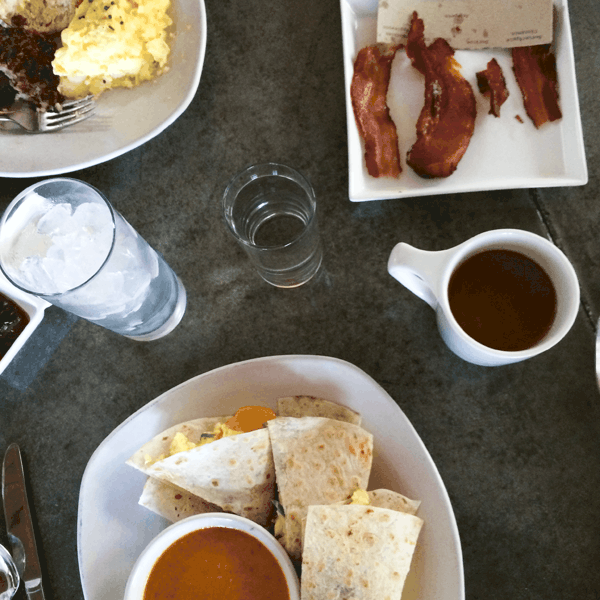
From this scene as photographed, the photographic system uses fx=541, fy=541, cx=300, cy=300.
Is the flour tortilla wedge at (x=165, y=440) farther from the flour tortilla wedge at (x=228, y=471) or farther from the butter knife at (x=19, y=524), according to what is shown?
the butter knife at (x=19, y=524)

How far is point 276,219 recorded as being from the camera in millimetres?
1250

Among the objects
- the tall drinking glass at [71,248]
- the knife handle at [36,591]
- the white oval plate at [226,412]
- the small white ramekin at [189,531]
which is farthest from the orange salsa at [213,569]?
the tall drinking glass at [71,248]

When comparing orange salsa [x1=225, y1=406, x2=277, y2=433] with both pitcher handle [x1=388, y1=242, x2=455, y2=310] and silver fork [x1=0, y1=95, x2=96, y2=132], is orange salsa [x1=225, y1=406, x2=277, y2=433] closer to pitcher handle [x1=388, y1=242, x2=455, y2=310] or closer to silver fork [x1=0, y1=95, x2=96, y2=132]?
pitcher handle [x1=388, y1=242, x2=455, y2=310]

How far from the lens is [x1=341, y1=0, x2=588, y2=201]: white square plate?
112 cm

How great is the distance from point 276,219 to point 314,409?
0.45 metres

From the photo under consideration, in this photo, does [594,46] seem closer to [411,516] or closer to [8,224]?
[411,516]

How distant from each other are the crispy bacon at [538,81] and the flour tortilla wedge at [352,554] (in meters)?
0.87

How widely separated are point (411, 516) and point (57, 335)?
0.89 meters

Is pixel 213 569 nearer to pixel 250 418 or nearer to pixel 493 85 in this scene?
pixel 250 418

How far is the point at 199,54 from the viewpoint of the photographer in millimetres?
1174

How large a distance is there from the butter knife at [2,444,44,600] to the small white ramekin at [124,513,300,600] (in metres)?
0.35

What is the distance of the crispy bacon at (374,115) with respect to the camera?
1157 millimetres

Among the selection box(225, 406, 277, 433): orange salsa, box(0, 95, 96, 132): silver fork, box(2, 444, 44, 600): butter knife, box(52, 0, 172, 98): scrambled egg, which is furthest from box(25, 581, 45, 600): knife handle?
box(52, 0, 172, 98): scrambled egg

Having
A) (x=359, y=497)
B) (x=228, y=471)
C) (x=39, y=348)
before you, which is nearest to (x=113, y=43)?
(x=39, y=348)
